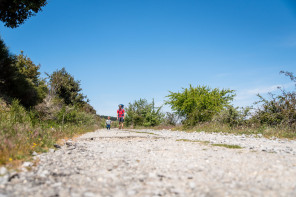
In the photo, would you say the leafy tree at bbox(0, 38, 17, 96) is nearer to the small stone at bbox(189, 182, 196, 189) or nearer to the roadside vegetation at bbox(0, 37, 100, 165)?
the roadside vegetation at bbox(0, 37, 100, 165)

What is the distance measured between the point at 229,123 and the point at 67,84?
21.4 meters

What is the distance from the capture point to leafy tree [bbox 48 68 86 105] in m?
25.7

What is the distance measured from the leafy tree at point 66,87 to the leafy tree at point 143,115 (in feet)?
25.6

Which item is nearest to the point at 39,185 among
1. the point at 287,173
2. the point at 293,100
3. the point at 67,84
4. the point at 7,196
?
the point at 7,196

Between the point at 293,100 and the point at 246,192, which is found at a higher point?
the point at 293,100

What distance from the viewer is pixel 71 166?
3498 mm

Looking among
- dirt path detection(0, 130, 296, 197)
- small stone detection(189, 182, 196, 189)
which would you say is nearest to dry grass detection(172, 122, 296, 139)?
dirt path detection(0, 130, 296, 197)

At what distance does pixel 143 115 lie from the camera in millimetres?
24891

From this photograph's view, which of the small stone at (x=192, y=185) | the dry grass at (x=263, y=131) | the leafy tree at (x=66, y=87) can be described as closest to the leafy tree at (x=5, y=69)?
the leafy tree at (x=66, y=87)

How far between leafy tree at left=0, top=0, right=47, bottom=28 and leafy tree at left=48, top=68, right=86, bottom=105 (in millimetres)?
11706

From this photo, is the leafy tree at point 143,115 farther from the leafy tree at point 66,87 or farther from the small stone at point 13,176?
the small stone at point 13,176

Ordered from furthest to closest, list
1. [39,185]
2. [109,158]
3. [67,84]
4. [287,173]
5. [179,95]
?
[67,84] < [179,95] < [109,158] < [287,173] < [39,185]

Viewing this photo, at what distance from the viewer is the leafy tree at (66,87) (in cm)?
2570

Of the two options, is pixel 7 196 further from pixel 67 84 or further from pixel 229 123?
pixel 67 84
